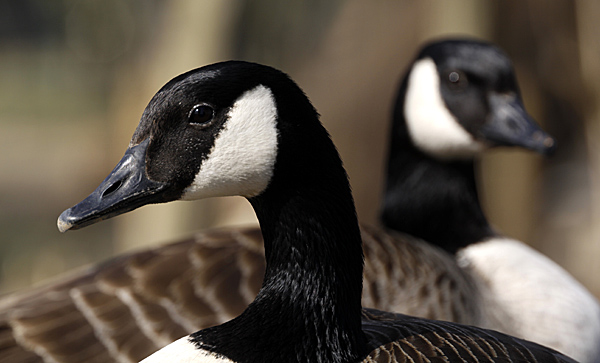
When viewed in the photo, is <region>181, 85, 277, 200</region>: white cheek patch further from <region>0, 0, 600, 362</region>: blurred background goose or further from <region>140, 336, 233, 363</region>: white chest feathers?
<region>0, 0, 600, 362</region>: blurred background goose

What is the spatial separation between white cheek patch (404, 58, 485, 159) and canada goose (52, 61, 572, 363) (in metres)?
1.79

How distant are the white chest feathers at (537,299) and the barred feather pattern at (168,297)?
172 mm

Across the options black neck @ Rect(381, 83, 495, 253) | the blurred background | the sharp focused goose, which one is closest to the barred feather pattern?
the sharp focused goose

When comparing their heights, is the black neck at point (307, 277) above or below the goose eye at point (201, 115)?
below

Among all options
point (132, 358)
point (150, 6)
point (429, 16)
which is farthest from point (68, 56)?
point (132, 358)

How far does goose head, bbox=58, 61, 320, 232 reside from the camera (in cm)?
151

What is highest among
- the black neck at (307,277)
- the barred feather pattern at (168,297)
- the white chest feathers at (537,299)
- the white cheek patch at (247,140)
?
the white cheek patch at (247,140)

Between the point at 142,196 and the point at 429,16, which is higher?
the point at 429,16

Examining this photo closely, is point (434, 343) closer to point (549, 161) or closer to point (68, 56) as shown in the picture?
point (549, 161)

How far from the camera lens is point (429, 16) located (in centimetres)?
527

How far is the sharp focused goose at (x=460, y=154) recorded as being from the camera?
302 centimetres

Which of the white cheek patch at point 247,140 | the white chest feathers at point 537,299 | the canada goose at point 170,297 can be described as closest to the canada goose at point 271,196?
the white cheek patch at point 247,140

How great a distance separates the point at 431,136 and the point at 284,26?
318 cm

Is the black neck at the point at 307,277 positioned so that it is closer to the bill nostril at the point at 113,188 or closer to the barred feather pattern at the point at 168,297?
the bill nostril at the point at 113,188
